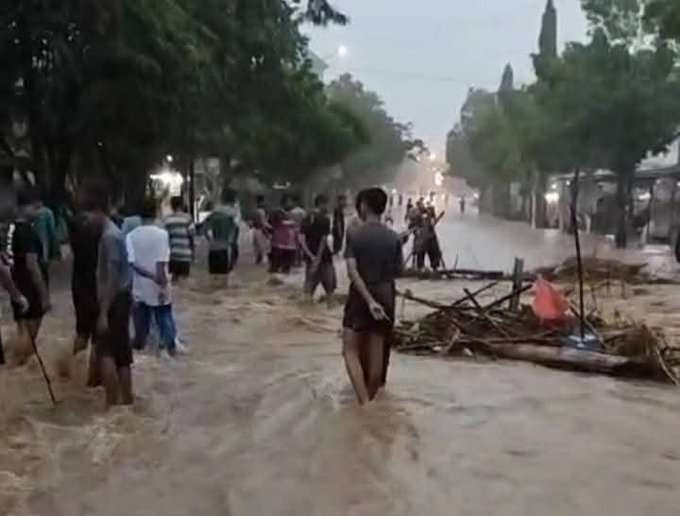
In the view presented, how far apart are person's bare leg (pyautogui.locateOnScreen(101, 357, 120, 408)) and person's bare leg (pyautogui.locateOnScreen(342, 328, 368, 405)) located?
174 centimetres

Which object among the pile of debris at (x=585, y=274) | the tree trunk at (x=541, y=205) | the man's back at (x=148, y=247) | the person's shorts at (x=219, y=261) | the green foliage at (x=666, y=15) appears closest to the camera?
the man's back at (x=148, y=247)

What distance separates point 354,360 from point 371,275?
689 mm

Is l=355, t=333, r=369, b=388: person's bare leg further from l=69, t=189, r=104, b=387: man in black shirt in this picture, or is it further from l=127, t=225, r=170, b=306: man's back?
l=127, t=225, r=170, b=306: man's back

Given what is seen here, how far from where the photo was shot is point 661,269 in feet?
96.9

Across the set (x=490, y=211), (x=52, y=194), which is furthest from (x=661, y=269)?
(x=490, y=211)

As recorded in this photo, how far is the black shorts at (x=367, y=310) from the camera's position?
940cm

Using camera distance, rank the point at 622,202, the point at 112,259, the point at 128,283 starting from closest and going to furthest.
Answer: the point at 112,259 < the point at 128,283 < the point at 622,202

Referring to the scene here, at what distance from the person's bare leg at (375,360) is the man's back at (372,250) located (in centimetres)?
45

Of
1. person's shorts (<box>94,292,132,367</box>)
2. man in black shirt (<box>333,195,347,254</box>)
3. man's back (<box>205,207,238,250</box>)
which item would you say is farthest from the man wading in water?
man in black shirt (<box>333,195,347,254</box>)

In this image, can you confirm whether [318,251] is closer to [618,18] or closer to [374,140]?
[618,18]

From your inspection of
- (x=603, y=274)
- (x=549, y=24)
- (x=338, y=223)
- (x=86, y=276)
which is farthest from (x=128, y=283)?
(x=549, y=24)

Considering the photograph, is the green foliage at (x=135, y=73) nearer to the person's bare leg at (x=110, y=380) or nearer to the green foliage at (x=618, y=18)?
the person's bare leg at (x=110, y=380)

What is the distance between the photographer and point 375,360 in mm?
9664

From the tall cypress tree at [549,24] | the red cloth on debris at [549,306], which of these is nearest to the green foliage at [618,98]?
the red cloth on debris at [549,306]
